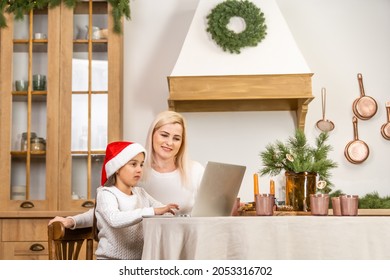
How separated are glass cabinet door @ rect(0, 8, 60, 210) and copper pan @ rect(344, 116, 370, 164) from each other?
6.28 feet

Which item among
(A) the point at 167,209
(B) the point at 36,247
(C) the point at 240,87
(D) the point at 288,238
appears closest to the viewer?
(D) the point at 288,238

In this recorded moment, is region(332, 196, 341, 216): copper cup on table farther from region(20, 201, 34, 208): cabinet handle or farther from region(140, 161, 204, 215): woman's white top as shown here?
region(20, 201, 34, 208): cabinet handle

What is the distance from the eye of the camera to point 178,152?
2635 millimetres

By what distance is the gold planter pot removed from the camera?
1.96 m

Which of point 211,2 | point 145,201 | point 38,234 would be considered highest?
point 211,2

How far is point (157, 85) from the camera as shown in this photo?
4109 millimetres

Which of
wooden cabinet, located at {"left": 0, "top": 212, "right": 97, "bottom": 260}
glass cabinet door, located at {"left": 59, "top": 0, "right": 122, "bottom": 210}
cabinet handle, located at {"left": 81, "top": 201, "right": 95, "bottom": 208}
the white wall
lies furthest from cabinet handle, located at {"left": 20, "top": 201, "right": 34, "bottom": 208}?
the white wall

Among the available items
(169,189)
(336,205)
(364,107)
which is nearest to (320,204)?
(336,205)

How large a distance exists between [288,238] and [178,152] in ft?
4.00

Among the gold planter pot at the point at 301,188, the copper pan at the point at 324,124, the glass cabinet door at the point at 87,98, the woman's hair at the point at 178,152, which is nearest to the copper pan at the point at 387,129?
the copper pan at the point at 324,124

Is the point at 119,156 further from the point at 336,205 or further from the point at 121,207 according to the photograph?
the point at 336,205
